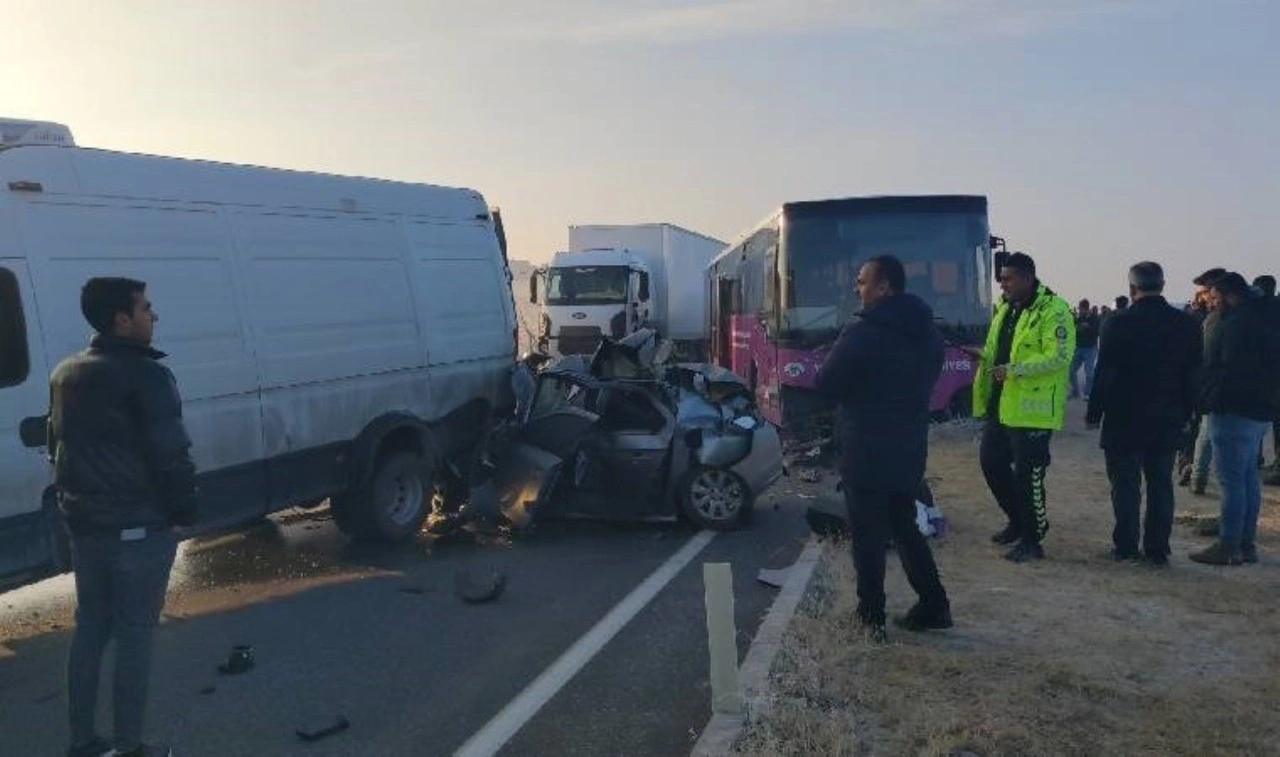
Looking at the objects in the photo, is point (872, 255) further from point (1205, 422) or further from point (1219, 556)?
point (1219, 556)

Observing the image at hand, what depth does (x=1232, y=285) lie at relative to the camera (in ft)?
24.4

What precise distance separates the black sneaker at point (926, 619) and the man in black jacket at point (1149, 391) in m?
2.18

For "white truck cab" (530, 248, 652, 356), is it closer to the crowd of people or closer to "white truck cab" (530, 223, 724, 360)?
"white truck cab" (530, 223, 724, 360)

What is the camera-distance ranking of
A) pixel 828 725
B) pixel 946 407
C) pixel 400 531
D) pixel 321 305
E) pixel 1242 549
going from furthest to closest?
1. pixel 946 407
2. pixel 400 531
3. pixel 321 305
4. pixel 1242 549
5. pixel 828 725

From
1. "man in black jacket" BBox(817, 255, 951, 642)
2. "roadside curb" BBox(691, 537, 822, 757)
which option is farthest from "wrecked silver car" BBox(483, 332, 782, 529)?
"man in black jacket" BBox(817, 255, 951, 642)

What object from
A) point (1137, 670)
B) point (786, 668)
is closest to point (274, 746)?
point (786, 668)

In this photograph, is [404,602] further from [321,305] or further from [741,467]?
[741,467]

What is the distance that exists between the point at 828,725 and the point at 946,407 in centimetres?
906

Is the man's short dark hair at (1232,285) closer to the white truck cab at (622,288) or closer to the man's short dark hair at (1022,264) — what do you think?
the man's short dark hair at (1022,264)

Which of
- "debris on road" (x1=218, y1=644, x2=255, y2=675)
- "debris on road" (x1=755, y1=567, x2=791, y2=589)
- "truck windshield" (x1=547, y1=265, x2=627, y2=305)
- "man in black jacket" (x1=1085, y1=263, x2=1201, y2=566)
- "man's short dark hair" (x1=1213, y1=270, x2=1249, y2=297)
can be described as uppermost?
"truck windshield" (x1=547, y1=265, x2=627, y2=305)

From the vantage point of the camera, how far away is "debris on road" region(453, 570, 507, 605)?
23.6 ft

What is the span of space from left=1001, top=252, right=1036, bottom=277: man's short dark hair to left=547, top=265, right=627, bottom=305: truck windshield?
1951cm

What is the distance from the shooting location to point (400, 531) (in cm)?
898

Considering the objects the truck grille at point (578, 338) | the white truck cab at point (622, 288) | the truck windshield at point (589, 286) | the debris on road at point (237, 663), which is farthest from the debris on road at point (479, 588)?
the truck windshield at point (589, 286)
